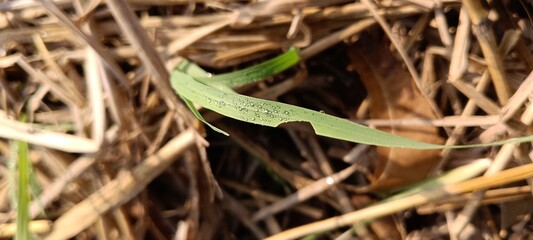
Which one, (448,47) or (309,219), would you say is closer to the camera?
(448,47)

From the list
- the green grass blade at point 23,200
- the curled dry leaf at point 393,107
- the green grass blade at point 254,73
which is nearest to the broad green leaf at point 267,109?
the green grass blade at point 254,73

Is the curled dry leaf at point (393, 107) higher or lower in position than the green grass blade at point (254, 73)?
lower

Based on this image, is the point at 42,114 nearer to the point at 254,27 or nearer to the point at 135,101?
the point at 135,101

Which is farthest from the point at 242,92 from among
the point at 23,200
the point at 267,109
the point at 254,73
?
the point at 23,200

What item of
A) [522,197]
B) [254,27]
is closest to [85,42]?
[254,27]

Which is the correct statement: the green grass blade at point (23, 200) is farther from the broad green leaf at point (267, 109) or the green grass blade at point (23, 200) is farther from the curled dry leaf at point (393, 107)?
the curled dry leaf at point (393, 107)

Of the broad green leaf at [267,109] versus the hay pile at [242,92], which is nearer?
the broad green leaf at [267,109]

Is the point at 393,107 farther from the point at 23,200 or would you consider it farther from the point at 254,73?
the point at 23,200
